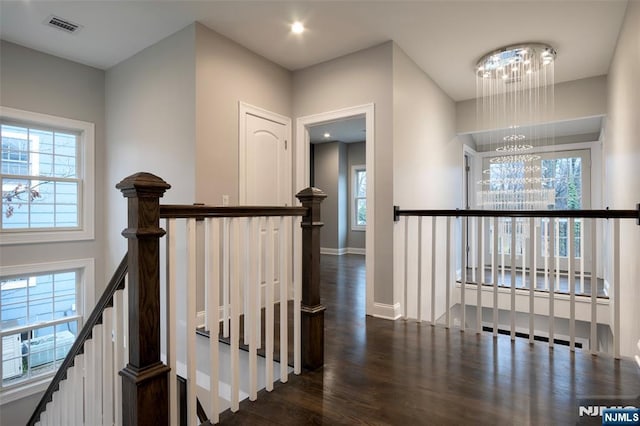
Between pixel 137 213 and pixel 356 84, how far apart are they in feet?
9.30

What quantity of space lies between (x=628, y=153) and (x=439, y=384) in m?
2.64

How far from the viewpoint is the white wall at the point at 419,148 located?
3.40 meters

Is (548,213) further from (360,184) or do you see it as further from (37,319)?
(360,184)

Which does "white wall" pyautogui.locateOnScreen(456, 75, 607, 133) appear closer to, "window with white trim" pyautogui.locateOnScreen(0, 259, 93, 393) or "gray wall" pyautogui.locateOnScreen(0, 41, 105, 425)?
"gray wall" pyautogui.locateOnScreen(0, 41, 105, 425)

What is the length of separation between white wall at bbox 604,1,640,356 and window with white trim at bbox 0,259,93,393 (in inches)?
214

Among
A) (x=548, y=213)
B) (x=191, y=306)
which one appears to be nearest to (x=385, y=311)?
(x=548, y=213)

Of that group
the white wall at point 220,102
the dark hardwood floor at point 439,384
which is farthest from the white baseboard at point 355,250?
the dark hardwood floor at point 439,384

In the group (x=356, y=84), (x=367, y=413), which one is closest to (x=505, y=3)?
(x=356, y=84)

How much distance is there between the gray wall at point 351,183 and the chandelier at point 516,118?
9.38 ft

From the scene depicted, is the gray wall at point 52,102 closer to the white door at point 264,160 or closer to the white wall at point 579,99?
the white door at point 264,160

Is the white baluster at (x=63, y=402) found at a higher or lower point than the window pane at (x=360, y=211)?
lower

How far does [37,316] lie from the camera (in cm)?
386

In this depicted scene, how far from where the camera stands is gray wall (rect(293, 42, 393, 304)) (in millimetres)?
3322

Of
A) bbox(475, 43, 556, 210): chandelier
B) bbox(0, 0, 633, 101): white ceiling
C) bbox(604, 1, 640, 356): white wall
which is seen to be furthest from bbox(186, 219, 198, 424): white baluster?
bbox(475, 43, 556, 210): chandelier
